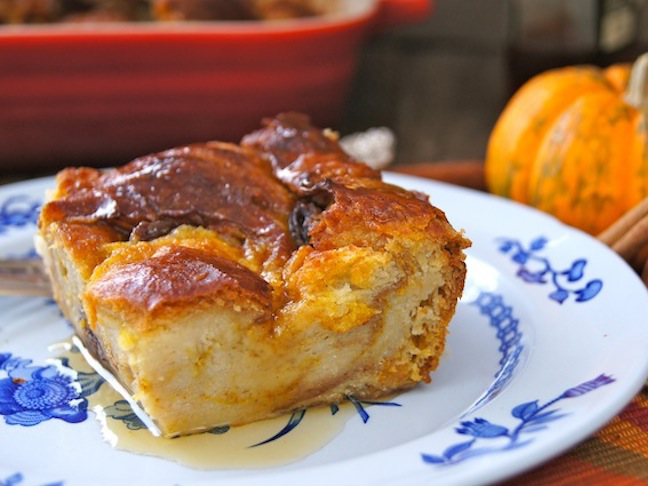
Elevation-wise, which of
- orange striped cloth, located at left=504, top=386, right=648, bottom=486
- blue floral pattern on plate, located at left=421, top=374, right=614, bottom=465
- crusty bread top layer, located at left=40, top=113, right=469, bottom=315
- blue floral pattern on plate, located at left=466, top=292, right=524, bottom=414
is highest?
crusty bread top layer, located at left=40, top=113, right=469, bottom=315

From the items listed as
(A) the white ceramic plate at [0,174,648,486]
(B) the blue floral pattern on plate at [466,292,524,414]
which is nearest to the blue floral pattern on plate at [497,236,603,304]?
(A) the white ceramic plate at [0,174,648,486]

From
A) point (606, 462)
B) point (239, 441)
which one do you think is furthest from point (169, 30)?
point (606, 462)

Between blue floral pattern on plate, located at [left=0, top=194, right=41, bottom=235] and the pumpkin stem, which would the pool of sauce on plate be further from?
the pumpkin stem

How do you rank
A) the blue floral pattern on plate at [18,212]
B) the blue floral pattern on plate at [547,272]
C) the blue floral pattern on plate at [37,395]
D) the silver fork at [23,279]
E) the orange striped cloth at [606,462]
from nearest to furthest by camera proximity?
the orange striped cloth at [606,462], the blue floral pattern on plate at [37,395], the blue floral pattern on plate at [547,272], the silver fork at [23,279], the blue floral pattern on plate at [18,212]

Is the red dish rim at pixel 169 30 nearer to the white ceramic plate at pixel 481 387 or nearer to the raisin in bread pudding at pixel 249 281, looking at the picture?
the white ceramic plate at pixel 481 387

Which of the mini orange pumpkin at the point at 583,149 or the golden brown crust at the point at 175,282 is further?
the mini orange pumpkin at the point at 583,149

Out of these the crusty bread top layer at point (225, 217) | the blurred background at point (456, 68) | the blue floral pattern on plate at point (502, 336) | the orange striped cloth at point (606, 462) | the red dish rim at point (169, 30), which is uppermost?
the crusty bread top layer at point (225, 217)

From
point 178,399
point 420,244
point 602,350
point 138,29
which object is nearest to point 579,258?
point 602,350

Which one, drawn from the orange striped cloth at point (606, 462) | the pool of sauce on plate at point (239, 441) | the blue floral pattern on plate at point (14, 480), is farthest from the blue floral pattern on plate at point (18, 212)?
the orange striped cloth at point (606, 462)
